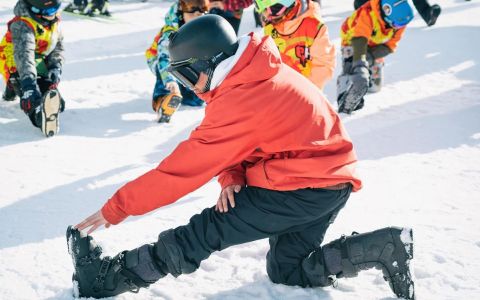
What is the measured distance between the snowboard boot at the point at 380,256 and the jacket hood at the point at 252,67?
81cm

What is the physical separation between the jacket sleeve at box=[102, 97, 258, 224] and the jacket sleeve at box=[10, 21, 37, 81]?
2766 millimetres

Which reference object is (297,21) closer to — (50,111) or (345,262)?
(50,111)

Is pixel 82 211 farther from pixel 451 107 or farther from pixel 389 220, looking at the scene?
pixel 451 107

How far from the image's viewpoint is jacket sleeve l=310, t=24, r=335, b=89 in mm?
4039

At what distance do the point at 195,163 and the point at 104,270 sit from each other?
0.64 m

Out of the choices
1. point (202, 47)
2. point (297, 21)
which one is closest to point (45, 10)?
point (297, 21)

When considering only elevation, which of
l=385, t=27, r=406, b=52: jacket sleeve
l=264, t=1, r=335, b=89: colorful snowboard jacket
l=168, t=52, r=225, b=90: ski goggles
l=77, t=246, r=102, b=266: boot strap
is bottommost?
A: l=385, t=27, r=406, b=52: jacket sleeve

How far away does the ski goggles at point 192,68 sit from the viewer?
2189mm

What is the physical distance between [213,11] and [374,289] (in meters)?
4.28

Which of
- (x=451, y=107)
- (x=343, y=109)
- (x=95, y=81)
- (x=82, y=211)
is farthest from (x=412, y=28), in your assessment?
(x=82, y=211)

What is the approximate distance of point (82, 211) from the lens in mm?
3246

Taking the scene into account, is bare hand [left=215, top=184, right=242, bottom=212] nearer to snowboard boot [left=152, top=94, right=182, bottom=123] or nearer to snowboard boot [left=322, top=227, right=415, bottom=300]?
snowboard boot [left=322, top=227, right=415, bottom=300]

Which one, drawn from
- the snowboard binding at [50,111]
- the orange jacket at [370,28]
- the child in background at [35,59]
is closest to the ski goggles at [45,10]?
the child in background at [35,59]

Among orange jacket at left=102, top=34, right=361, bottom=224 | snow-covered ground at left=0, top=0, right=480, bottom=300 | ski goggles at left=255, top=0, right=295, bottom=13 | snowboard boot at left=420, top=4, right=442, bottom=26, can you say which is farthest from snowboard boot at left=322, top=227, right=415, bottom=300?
snowboard boot at left=420, top=4, right=442, bottom=26
